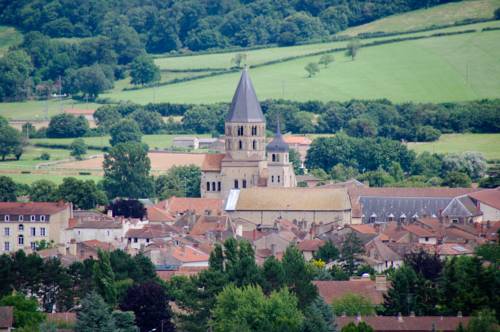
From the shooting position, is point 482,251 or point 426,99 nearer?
point 482,251

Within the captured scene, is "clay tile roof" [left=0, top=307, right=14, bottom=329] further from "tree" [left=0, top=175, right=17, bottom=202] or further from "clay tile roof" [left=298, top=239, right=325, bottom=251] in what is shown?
"tree" [left=0, top=175, right=17, bottom=202]

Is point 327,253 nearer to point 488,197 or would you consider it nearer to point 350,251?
point 350,251

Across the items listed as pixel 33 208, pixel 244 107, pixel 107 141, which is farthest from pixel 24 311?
pixel 107 141

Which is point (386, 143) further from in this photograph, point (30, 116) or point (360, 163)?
point (30, 116)

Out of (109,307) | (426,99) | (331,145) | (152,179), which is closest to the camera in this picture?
(109,307)

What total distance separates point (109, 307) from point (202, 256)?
936 inches

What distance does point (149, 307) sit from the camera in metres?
79.3

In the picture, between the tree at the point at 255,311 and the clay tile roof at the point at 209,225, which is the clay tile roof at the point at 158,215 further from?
the tree at the point at 255,311

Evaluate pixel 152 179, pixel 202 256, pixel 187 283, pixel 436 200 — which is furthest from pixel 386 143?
pixel 187 283

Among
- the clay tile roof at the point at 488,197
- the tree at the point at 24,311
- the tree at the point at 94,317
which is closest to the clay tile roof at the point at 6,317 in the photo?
the tree at the point at 24,311

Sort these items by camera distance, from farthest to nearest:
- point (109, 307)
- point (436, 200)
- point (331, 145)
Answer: point (331, 145) < point (436, 200) < point (109, 307)

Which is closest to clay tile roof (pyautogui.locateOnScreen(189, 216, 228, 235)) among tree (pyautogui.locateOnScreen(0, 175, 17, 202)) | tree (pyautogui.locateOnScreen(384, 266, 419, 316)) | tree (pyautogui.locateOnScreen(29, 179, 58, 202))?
tree (pyautogui.locateOnScreen(29, 179, 58, 202))

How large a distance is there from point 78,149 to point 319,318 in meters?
93.6

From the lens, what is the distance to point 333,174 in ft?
502
